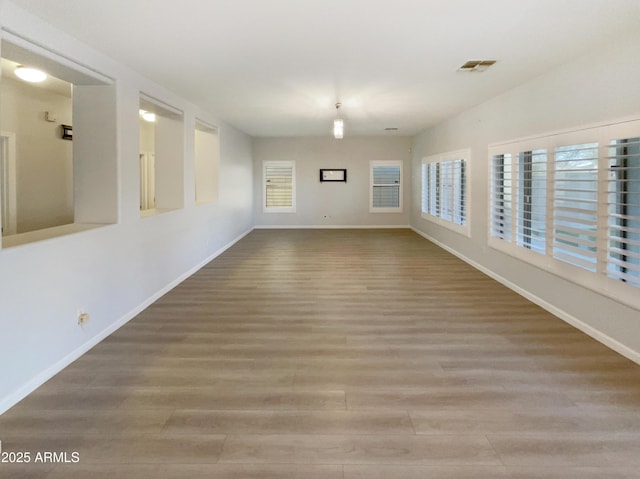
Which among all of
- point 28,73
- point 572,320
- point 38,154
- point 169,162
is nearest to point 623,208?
point 572,320

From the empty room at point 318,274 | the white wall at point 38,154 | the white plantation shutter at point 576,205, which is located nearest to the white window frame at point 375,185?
the empty room at point 318,274

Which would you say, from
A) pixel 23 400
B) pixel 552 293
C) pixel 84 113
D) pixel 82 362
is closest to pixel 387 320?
pixel 552 293

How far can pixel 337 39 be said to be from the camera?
326cm

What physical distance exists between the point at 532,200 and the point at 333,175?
23.1 feet

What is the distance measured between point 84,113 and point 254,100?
241cm

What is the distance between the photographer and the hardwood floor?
1.97 meters

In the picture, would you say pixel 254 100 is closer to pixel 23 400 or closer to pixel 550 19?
pixel 550 19

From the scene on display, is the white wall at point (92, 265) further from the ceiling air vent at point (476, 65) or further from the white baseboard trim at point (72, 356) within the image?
the ceiling air vent at point (476, 65)

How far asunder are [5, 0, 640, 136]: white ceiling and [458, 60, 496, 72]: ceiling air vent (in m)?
0.08

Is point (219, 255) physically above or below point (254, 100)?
below

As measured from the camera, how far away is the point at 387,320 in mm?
3992

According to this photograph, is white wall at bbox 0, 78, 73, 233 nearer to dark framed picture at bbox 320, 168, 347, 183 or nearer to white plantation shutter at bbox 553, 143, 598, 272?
white plantation shutter at bbox 553, 143, 598, 272

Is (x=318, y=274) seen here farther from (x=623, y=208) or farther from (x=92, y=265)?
(x=623, y=208)

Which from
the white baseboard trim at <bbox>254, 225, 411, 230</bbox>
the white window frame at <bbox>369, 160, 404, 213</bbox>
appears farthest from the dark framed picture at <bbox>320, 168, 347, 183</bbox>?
the white baseboard trim at <bbox>254, 225, 411, 230</bbox>
